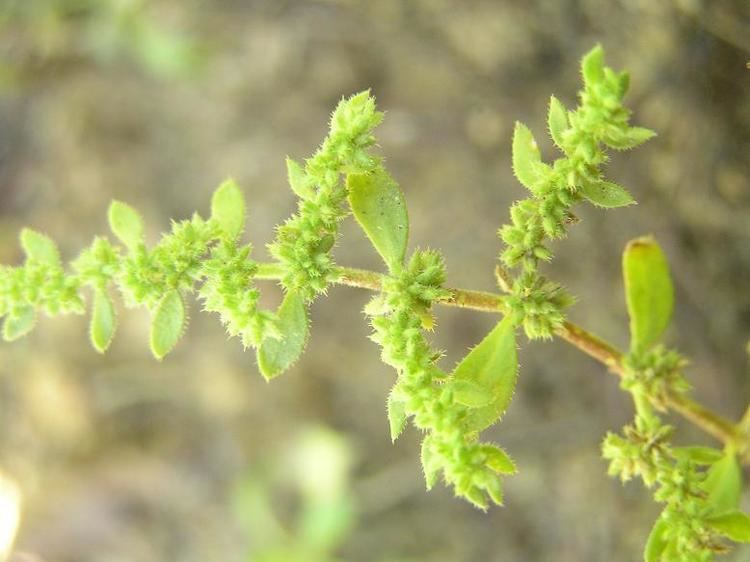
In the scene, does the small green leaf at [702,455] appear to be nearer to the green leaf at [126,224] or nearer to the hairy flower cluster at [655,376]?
the hairy flower cluster at [655,376]

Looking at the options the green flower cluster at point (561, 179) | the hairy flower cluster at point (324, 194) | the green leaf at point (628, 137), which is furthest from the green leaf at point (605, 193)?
the hairy flower cluster at point (324, 194)

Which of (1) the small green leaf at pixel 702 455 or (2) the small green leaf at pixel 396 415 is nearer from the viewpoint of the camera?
(2) the small green leaf at pixel 396 415

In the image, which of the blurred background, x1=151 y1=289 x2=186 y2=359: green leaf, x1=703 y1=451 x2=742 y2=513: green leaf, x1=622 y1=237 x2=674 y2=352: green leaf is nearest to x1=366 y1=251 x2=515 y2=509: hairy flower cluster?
x1=151 y1=289 x2=186 y2=359: green leaf

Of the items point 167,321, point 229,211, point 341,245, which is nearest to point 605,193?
point 229,211

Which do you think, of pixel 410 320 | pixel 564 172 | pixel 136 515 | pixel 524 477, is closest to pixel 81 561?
pixel 136 515

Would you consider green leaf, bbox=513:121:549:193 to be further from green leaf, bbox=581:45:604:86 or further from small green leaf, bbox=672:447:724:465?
small green leaf, bbox=672:447:724:465

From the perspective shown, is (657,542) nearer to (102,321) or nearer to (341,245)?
(102,321)
